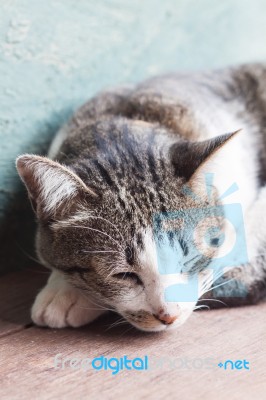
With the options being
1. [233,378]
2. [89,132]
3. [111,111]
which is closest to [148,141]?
[89,132]

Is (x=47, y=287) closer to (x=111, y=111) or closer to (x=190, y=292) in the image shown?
(x=190, y=292)

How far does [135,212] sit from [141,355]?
319 mm

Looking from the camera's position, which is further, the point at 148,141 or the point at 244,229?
the point at 244,229

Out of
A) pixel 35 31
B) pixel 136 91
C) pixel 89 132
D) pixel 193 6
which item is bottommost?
pixel 89 132

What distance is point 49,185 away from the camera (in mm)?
1201

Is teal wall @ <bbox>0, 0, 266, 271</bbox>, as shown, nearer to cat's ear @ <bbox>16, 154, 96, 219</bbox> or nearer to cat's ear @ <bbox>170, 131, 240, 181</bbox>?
cat's ear @ <bbox>16, 154, 96, 219</bbox>

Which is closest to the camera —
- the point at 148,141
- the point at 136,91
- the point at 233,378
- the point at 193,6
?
the point at 233,378

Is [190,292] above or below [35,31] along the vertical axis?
below

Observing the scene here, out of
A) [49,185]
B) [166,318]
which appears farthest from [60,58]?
[166,318]

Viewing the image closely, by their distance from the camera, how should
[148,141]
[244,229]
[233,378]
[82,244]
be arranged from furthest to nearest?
[244,229] < [148,141] < [82,244] < [233,378]

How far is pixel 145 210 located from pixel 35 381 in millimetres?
430

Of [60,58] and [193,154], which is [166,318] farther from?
[60,58]

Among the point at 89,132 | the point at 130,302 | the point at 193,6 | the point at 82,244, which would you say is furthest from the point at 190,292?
the point at 193,6

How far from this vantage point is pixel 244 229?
147cm
